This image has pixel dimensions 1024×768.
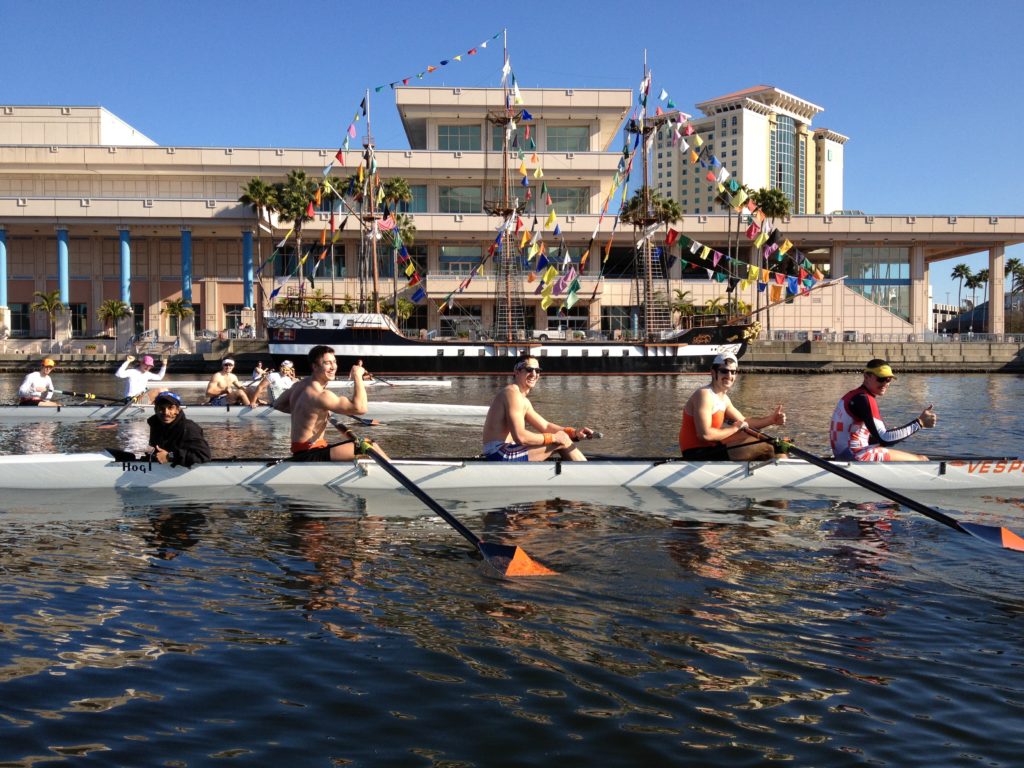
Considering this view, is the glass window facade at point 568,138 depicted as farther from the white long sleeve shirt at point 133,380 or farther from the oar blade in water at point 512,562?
the oar blade in water at point 512,562

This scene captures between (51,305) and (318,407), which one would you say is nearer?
(318,407)

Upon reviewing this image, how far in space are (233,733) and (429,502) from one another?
14.6ft

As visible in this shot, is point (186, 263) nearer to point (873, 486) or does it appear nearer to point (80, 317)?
point (80, 317)

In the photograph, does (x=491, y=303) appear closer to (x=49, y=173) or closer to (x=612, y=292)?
(x=612, y=292)

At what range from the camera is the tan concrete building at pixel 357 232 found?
6303 cm

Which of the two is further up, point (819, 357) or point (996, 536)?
point (819, 357)

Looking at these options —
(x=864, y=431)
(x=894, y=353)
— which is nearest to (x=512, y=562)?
(x=864, y=431)

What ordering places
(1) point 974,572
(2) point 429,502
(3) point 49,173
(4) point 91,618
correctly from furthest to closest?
(3) point 49,173
(2) point 429,502
(1) point 974,572
(4) point 91,618

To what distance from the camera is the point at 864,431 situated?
10.9 metres

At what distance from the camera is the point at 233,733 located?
4629 millimetres

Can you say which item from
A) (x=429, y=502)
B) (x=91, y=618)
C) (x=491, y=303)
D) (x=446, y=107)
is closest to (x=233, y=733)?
(x=91, y=618)

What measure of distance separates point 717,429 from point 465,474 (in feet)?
10.5

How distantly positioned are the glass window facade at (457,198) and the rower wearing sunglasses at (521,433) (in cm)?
5647

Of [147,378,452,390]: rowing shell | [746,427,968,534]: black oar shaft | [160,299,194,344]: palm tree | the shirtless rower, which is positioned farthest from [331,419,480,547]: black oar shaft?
[160,299,194,344]: palm tree
